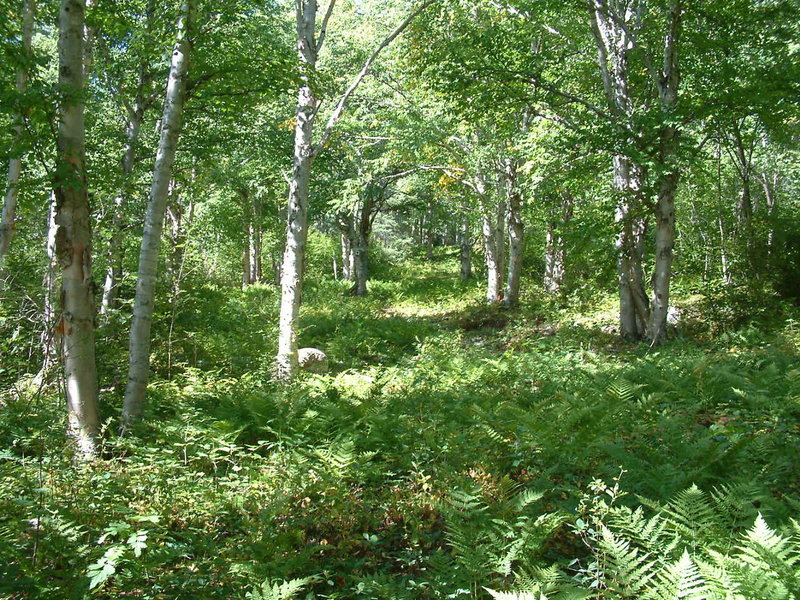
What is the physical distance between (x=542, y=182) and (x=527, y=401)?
6713 mm

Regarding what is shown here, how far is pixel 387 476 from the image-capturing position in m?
4.75

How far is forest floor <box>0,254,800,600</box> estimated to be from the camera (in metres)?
3.15

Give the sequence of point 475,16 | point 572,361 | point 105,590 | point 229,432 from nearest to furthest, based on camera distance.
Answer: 1. point 105,590
2. point 229,432
3. point 572,361
4. point 475,16

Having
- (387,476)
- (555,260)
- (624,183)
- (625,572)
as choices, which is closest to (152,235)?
(387,476)

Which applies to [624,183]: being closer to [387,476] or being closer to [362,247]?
[387,476]

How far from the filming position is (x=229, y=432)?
5367mm

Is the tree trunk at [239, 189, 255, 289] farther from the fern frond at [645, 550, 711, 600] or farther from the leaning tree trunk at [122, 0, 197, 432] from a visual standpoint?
the fern frond at [645, 550, 711, 600]

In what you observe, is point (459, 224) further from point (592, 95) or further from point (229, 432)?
point (229, 432)

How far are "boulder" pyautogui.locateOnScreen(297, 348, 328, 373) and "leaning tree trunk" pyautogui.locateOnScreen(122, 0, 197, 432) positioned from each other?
4.22 m

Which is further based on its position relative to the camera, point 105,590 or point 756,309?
point 756,309

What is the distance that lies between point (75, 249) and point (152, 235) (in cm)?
113

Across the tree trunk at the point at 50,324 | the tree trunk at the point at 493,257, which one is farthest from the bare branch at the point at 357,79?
the tree trunk at the point at 493,257

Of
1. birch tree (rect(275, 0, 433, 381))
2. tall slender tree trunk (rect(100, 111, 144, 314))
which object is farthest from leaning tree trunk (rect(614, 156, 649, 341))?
tall slender tree trunk (rect(100, 111, 144, 314))

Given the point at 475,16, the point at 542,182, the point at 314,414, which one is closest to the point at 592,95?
the point at 542,182
